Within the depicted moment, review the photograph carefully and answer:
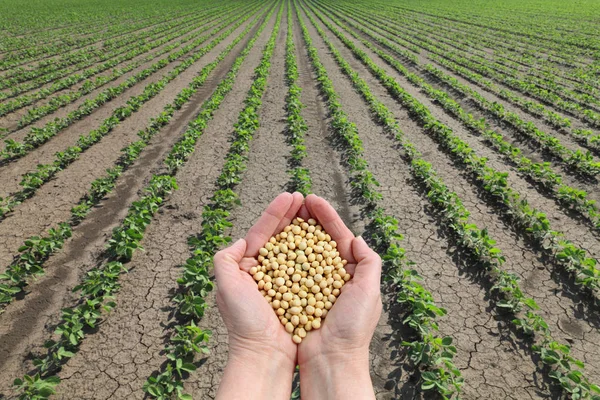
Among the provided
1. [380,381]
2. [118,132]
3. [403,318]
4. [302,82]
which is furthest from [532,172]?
[118,132]

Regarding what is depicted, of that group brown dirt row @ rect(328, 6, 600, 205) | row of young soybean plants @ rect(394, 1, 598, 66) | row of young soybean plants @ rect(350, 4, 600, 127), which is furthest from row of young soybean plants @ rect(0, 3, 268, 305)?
row of young soybean plants @ rect(394, 1, 598, 66)

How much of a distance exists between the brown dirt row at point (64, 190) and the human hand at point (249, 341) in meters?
4.83

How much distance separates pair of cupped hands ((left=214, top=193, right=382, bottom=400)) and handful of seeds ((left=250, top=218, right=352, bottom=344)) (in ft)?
0.34

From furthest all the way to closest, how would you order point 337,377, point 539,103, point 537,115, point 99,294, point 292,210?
point 539,103
point 537,115
point 99,294
point 292,210
point 337,377

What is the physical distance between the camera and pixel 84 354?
425cm

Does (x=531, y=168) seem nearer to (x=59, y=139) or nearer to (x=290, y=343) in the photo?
(x=290, y=343)

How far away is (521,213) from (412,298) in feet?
11.4

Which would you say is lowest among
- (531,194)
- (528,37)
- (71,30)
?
(531,194)

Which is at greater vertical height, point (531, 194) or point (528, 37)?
point (528, 37)

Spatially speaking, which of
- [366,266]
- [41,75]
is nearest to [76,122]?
[41,75]

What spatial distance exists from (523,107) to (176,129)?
12305mm

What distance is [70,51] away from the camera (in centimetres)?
2119

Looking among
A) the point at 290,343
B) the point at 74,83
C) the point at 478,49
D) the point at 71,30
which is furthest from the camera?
the point at 71,30

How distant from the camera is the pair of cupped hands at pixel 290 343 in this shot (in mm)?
2881
